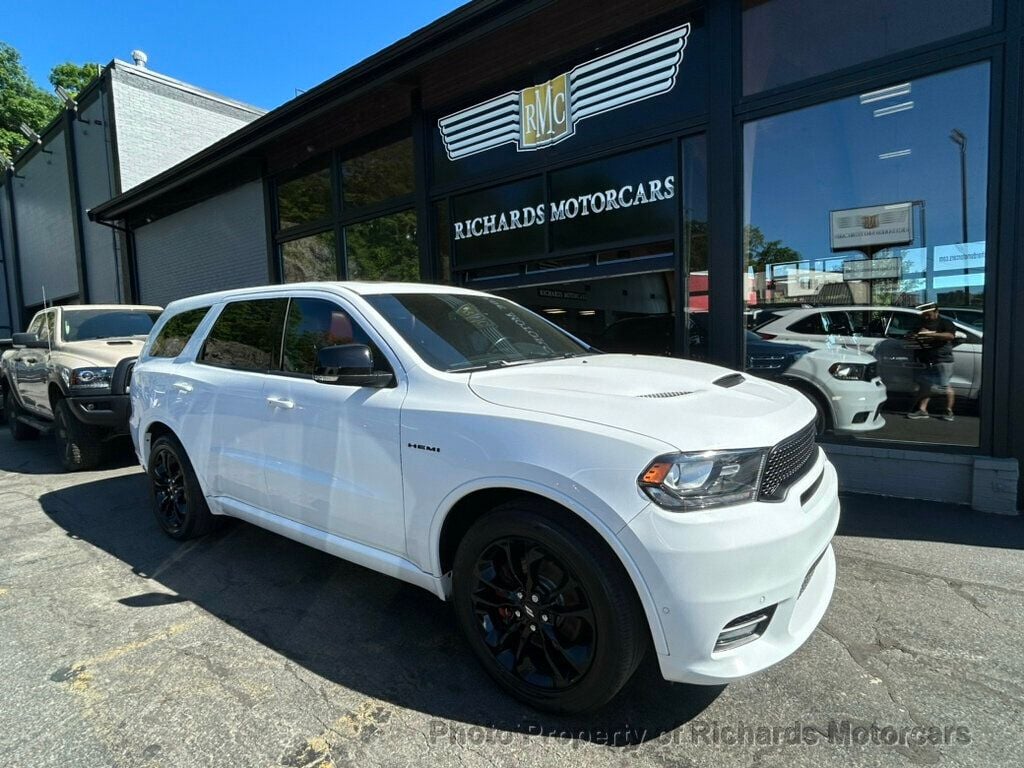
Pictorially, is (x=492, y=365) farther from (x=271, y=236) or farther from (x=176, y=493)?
(x=271, y=236)

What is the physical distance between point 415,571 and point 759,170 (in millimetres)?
5088

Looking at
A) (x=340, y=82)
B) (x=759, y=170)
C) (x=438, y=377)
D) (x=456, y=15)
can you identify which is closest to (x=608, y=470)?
(x=438, y=377)

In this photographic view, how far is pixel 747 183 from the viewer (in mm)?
5738

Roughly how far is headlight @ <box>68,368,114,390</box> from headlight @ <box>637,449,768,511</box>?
6.16 metres

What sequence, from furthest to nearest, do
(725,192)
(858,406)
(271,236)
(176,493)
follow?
(271,236), (725,192), (858,406), (176,493)

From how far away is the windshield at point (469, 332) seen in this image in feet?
9.62

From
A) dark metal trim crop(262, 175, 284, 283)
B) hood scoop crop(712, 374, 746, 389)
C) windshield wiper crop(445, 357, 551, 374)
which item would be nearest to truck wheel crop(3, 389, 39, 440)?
dark metal trim crop(262, 175, 284, 283)

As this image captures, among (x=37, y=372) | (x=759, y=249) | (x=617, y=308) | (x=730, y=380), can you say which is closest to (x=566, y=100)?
(x=617, y=308)

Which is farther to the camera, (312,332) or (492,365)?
(312,332)

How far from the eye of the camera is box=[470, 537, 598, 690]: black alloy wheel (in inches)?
87.0

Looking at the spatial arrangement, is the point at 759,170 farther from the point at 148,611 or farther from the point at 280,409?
the point at 148,611

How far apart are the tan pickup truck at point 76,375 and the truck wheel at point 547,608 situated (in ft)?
17.2

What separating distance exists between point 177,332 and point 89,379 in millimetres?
2483

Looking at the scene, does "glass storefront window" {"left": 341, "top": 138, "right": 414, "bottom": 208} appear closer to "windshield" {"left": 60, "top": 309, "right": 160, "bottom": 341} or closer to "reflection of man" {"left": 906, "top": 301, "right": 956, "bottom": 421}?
"windshield" {"left": 60, "top": 309, "right": 160, "bottom": 341}
